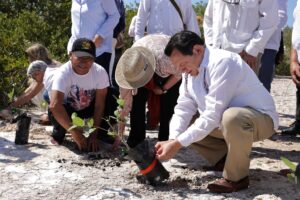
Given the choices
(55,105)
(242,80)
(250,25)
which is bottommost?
(55,105)

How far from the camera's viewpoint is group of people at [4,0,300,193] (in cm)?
354

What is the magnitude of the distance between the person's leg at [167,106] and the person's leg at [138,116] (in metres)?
0.16

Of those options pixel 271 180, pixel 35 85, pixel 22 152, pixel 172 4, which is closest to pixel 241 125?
pixel 271 180

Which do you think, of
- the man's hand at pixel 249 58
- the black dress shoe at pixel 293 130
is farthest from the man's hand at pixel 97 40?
the black dress shoe at pixel 293 130

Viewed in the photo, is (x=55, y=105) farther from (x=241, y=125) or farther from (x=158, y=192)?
(x=241, y=125)

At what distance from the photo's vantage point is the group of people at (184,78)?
354 cm

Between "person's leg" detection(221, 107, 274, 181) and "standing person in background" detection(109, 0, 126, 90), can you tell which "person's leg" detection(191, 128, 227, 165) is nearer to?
"person's leg" detection(221, 107, 274, 181)

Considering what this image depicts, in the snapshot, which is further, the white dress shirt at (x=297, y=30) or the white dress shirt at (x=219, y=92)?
the white dress shirt at (x=297, y=30)

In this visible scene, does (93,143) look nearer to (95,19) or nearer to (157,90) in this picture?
(157,90)

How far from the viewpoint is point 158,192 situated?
12.0 ft

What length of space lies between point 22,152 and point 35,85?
128 cm

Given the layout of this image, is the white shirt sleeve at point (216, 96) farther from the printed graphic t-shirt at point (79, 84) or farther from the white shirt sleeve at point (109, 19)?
Result: the white shirt sleeve at point (109, 19)

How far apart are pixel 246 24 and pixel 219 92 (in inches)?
47.7

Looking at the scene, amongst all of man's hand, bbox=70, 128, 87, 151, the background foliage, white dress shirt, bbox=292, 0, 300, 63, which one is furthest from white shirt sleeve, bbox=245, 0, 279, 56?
the background foliage
